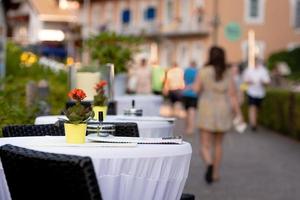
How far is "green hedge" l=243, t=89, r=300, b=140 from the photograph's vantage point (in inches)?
837

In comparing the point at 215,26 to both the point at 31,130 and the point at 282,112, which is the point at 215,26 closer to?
the point at 282,112

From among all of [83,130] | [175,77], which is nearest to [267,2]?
[175,77]

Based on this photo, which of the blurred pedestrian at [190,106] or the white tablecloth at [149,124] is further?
the blurred pedestrian at [190,106]

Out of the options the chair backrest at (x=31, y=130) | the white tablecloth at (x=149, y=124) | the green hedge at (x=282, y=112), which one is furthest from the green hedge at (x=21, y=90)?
the green hedge at (x=282, y=112)

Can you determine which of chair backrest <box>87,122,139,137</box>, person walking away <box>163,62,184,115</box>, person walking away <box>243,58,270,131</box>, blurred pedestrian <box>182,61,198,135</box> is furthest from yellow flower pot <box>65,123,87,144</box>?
person walking away <box>163,62,184,115</box>

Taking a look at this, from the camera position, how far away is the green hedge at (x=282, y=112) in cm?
2125

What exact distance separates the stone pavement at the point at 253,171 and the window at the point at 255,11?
42703 millimetres

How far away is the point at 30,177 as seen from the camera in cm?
605

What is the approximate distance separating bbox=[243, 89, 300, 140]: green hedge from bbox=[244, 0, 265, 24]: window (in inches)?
1507

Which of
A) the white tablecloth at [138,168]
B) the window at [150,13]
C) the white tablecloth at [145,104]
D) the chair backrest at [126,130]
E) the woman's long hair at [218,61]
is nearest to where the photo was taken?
the white tablecloth at [138,168]

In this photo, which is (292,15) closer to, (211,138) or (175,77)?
(175,77)

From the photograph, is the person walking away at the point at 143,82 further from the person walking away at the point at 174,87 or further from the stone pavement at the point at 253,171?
the stone pavement at the point at 253,171

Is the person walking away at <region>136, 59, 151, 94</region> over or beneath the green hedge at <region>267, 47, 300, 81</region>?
beneath

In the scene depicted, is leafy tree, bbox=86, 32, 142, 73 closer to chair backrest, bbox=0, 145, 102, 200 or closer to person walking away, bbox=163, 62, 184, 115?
person walking away, bbox=163, 62, 184, 115
